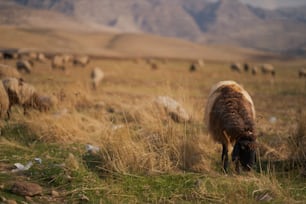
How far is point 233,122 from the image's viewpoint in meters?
6.63

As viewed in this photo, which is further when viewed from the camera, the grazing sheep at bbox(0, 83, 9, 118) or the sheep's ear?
the grazing sheep at bbox(0, 83, 9, 118)

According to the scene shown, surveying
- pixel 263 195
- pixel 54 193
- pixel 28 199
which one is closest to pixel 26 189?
pixel 28 199

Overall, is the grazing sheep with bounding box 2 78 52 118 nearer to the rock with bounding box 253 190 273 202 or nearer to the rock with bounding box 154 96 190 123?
the rock with bounding box 154 96 190 123

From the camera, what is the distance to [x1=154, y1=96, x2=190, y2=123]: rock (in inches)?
402

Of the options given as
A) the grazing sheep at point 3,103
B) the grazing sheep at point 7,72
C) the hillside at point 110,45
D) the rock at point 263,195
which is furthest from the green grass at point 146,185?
the hillside at point 110,45

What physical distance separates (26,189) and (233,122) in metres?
3.28

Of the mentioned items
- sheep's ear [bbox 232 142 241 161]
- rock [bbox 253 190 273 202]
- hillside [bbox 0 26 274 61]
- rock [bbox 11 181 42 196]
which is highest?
sheep's ear [bbox 232 142 241 161]

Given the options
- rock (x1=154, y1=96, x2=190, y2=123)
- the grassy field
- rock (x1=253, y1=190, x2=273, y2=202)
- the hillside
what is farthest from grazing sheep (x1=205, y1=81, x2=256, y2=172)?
the hillside

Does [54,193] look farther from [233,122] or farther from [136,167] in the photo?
[233,122]

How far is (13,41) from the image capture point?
105m

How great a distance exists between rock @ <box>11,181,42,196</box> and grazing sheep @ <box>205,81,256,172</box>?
292cm

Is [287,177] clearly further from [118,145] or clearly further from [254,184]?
[118,145]

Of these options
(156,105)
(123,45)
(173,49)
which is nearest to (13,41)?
(123,45)

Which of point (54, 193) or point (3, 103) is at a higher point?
point (3, 103)
